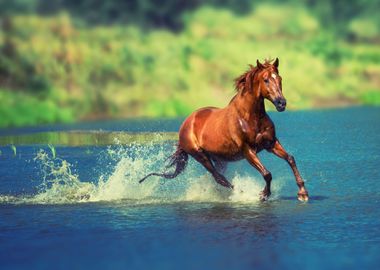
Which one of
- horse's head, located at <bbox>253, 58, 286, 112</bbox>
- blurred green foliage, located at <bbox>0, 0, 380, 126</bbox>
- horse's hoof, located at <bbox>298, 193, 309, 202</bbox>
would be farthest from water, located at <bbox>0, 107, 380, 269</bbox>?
blurred green foliage, located at <bbox>0, 0, 380, 126</bbox>

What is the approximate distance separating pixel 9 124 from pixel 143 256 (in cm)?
4780

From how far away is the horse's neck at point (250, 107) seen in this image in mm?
14484

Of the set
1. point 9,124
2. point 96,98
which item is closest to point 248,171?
point 9,124

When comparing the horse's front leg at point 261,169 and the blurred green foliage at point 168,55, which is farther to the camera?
the blurred green foliage at point 168,55

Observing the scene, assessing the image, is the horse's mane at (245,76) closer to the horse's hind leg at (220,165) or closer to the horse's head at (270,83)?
the horse's head at (270,83)

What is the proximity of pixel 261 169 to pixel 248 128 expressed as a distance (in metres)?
0.76

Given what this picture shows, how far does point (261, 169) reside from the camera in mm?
14359

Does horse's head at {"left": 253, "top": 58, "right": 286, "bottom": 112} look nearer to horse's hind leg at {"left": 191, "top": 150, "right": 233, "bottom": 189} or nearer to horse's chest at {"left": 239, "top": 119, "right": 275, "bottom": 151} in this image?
horse's chest at {"left": 239, "top": 119, "right": 275, "bottom": 151}

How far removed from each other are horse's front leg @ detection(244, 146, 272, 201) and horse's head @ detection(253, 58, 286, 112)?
3.34 ft

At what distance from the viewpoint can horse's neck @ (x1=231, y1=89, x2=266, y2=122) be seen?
14484 millimetres

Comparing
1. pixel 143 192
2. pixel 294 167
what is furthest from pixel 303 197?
pixel 143 192

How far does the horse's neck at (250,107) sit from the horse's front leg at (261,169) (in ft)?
1.86

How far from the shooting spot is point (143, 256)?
10.4 m

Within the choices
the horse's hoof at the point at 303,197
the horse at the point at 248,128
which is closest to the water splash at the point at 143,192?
the horse at the point at 248,128
